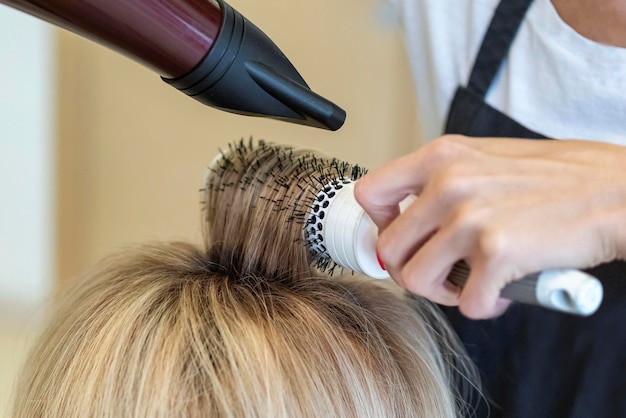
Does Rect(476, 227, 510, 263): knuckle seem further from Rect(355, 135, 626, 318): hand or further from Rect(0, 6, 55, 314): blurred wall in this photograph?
Rect(0, 6, 55, 314): blurred wall

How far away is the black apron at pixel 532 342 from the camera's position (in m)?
0.55

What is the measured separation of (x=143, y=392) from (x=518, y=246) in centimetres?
32

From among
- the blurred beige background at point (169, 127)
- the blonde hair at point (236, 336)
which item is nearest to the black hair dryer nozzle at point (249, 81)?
the blonde hair at point (236, 336)

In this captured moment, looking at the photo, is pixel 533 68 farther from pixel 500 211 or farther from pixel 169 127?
pixel 169 127

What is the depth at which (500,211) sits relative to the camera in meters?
0.36

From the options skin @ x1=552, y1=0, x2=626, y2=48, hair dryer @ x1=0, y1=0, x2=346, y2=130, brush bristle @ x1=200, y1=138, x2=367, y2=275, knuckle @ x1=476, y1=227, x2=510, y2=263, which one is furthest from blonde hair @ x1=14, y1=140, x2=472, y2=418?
skin @ x1=552, y1=0, x2=626, y2=48

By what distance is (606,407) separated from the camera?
0.55m

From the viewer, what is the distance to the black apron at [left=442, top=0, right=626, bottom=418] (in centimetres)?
55

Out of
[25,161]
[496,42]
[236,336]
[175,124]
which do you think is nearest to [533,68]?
[496,42]

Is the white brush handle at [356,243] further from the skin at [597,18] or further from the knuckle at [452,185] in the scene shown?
the skin at [597,18]

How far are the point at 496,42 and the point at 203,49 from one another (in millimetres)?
380

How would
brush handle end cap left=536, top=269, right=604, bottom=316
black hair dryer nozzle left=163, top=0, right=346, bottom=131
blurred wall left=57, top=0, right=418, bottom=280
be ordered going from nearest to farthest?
brush handle end cap left=536, top=269, right=604, bottom=316, black hair dryer nozzle left=163, top=0, right=346, bottom=131, blurred wall left=57, top=0, right=418, bottom=280

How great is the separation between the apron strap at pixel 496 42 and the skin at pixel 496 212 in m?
0.29

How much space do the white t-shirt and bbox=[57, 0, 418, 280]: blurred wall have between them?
→ 12 cm
